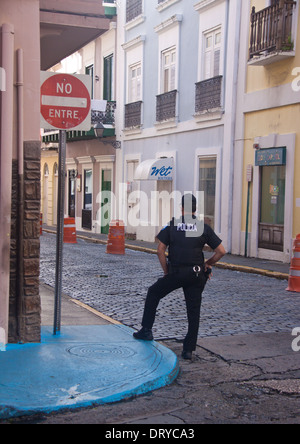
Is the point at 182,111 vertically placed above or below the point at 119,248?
above

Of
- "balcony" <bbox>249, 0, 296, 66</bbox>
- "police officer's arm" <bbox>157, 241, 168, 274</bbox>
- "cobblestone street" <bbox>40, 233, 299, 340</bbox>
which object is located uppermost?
"balcony" <bbox>249, 0, 296, 66</bbox>

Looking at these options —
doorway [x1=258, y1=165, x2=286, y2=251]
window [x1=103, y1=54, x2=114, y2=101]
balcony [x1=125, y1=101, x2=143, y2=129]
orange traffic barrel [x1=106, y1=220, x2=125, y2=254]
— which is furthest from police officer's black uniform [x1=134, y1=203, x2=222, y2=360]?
window [x1=103, y1=54, x2=114, y2=101]

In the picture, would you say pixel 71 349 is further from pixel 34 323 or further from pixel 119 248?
pixel 119 248

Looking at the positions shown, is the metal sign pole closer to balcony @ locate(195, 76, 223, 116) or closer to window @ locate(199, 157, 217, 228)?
balcony @ locate(195, 76, 223, 116)

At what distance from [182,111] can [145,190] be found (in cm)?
400

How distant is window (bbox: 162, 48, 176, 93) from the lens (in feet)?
71.3

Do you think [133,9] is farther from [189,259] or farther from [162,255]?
[189,259]

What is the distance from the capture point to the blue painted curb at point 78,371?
499cm

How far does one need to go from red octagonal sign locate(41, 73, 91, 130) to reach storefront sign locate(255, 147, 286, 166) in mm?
9668

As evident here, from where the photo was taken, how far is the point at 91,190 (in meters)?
29.2

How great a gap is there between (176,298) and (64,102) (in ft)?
14.5

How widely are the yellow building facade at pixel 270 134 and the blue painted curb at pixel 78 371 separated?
955cm

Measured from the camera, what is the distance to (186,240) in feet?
21.4
